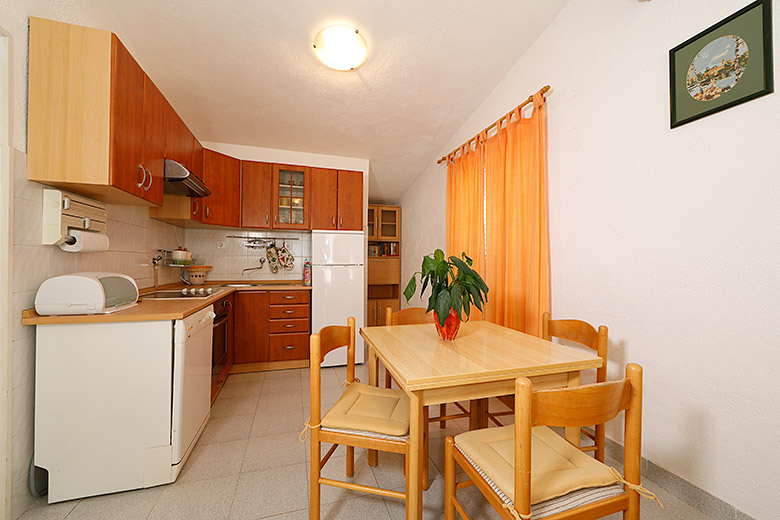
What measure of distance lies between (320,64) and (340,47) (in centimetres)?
39

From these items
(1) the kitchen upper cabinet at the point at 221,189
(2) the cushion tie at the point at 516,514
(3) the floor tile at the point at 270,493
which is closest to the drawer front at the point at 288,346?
(1) the kitchen upper cabinet at the point at 221,189

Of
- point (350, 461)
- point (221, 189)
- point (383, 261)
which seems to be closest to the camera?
point (350, 461)

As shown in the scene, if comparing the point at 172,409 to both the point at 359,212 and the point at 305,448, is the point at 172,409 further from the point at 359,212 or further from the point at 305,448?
the point at 359,212

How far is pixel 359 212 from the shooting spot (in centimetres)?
384

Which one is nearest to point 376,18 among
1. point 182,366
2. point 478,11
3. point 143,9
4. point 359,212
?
point 478,11

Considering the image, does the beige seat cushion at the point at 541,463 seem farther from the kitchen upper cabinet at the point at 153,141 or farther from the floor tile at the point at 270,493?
the kitchen upper cabinet at the point at 153,141

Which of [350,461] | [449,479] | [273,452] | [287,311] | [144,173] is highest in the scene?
[144,173]

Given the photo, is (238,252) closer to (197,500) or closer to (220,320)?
(220,320)

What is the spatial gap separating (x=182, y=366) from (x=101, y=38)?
1.63 m

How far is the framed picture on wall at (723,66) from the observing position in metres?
1.23

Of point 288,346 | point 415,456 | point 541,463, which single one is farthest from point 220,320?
point 541,463

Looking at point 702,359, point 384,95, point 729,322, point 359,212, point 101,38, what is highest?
point 384,95

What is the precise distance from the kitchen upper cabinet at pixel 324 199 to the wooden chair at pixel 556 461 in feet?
9.72

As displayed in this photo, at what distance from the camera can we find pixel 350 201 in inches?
150
